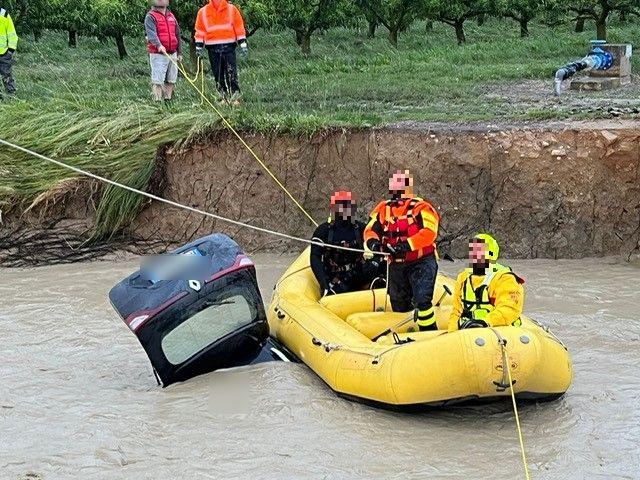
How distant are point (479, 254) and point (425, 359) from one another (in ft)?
3.06

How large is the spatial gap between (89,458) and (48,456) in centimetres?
29

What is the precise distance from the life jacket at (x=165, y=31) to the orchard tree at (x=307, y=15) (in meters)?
8.80

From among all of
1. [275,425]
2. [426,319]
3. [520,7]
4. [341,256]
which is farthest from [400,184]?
[520,7]

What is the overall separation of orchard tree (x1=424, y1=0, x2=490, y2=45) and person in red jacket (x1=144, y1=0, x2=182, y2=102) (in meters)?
12.0

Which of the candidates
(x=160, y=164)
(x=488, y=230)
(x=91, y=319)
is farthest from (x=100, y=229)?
(x=488, y=230)

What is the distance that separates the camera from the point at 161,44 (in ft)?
43.1

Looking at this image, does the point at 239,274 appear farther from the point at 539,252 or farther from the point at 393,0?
the point at 393,0

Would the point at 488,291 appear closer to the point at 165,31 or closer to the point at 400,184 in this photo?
the point at 400,184

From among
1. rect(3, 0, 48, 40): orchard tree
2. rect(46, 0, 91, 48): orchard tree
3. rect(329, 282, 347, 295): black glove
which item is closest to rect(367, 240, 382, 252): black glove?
rect(329, 282, 347, 295): black glove

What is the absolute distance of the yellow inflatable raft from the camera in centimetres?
676

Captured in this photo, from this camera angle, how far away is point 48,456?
22.1ft

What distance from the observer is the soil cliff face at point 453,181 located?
11.7 m

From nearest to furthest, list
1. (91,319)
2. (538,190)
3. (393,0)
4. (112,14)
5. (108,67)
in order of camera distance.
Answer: (91,319)
(538,190)
(108,67)
(112,14)
(393,0)

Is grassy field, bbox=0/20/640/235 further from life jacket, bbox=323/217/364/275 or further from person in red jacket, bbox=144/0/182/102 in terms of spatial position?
life jacket, bbox=323/217/364/275
